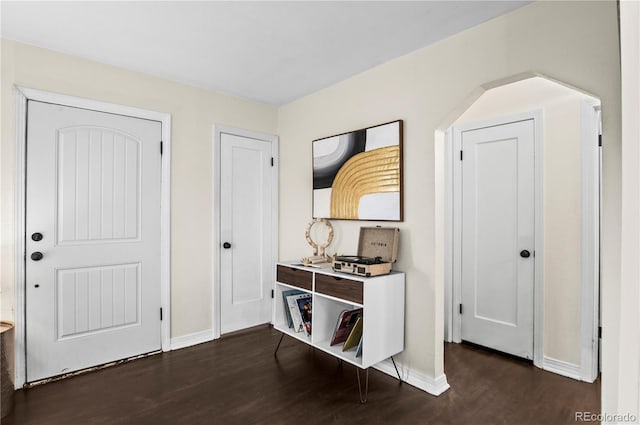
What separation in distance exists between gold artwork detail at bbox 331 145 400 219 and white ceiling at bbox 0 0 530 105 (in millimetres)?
739

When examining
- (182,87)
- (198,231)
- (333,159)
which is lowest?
(198,231)

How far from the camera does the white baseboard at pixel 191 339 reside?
315 centimetres

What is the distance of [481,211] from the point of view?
3.17 metres

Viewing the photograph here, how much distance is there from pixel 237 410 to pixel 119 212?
182cm

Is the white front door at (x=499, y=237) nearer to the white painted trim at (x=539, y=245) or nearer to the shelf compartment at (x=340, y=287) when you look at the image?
the white painted trim at (x=539, y=245)

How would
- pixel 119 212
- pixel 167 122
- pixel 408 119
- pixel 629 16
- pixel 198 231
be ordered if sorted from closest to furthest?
pixel 629 16 → pixel 408 119 → pixel 119 212 → pixel 167 122 → pixel 198 231

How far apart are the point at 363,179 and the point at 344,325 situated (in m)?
1.18

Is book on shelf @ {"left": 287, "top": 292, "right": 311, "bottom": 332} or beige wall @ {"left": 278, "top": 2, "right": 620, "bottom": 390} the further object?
book on shelf @ {"left": 287, "top": 292, "right": 311, "bottom": 332}

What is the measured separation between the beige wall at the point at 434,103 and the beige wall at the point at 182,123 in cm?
86

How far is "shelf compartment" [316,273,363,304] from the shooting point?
7.87 ft

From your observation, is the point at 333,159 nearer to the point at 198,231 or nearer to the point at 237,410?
the point at 198,231

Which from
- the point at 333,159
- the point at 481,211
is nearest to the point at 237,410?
the point at 333,159

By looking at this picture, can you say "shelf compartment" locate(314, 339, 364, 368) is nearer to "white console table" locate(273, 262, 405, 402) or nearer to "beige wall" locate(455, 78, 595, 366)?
"white console table" locate(273, 262, 405, 402)

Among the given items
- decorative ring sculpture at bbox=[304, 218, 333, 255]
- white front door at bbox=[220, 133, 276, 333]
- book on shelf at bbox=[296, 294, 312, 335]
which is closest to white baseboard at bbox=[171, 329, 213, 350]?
white front door at bbox=[220, 133, 276, 333]
